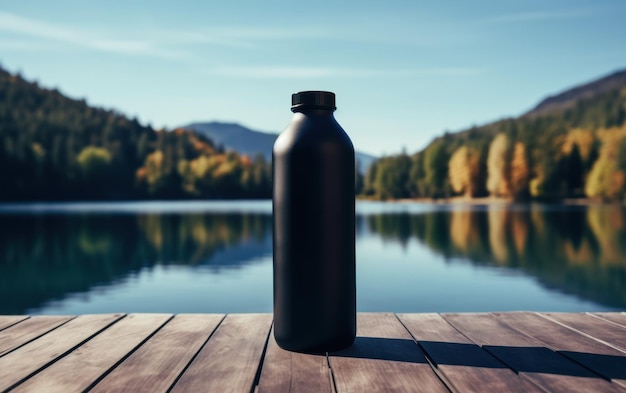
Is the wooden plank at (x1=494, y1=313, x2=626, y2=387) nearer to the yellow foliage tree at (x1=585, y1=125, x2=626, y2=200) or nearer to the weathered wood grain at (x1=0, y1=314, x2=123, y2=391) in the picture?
the weathered wood grain at (x1=0, y1=314, x2=123, y2=391)

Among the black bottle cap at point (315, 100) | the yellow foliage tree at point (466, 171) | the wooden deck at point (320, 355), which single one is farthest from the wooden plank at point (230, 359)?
the yellow foliage tree at point (466, 171)

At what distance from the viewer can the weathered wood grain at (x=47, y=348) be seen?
2361mm

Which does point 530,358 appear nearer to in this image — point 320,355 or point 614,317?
point 320,355

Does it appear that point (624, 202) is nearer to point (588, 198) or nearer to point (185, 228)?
point (588, 198)

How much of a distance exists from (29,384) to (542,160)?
265 ft

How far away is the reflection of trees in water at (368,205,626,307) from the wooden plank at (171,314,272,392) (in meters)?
14.7

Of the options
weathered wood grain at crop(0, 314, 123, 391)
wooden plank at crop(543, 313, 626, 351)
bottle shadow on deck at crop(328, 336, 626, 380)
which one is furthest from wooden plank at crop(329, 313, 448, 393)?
weathered wood grain at crop(0, 314, 123, 391)

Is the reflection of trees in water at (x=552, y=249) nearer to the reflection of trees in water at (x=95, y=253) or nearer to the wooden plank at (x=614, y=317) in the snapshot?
the reflection of trees in water at (x=95, y=253)

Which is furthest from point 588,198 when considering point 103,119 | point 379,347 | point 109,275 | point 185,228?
point 103,119

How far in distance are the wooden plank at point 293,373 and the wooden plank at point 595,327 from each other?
1466mm

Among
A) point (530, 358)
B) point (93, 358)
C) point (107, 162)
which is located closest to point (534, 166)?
point (107, 162)

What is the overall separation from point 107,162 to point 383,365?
4539 inches

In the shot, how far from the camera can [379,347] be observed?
2.68 metres

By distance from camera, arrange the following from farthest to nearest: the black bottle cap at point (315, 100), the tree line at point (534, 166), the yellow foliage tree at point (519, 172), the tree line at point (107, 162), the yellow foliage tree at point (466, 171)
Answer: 1. the tree line at point (107, 162)
2. the yellow foliage tree at point (466, 171)
3. the yellow foliage tree at point (519, 172)
4. the tree line at point (534, 166)
5. the black bottle cap at point (315, 100)
